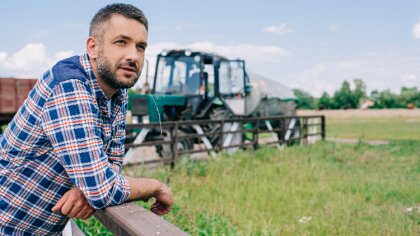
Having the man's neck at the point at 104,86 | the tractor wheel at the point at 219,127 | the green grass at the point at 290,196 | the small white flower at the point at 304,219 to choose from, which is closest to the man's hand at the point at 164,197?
the man's neck at the point at 104,86

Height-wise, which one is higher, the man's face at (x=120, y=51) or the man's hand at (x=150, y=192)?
the man's face at (x=120, y=51)

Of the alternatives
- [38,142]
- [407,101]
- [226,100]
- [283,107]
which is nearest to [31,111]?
[38,142]

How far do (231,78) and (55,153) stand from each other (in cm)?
1037

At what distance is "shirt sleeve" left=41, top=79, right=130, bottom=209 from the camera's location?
1.39 metres

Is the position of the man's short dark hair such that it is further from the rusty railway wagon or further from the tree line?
the tree line

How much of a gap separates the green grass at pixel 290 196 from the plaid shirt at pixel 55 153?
2.12 m

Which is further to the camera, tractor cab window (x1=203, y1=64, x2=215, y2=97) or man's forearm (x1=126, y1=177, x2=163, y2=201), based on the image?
tractor cab window (x1=203, y1=64, x2=215, y2=97)

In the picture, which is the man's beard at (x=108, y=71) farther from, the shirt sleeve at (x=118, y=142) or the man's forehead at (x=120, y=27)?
the shirt sleeve at (x=118, y=142)

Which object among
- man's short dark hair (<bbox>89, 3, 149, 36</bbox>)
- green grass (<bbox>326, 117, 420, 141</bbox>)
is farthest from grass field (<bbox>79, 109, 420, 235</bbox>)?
green grass (<bbox>326, 117, 420, 141</bbox>)

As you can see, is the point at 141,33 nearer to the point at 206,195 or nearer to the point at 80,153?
the point at 80,153

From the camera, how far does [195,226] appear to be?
384 cm

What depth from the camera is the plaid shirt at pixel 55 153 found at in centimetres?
139

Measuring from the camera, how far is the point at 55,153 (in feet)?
4.83

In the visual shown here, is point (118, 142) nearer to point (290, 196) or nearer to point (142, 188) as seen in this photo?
point (142, 188)
